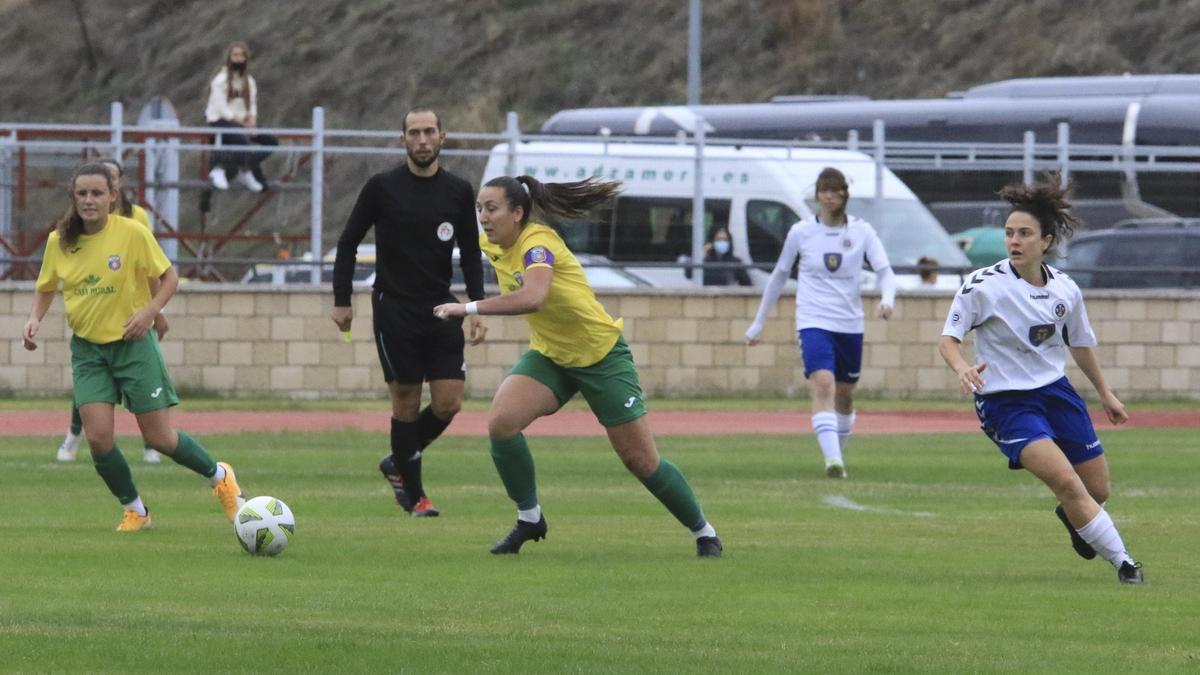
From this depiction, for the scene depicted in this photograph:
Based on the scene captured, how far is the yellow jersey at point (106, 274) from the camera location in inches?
423

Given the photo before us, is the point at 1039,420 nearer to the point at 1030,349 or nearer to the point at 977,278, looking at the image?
the point at 1030,349

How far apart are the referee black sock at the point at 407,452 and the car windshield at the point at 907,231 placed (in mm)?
13390

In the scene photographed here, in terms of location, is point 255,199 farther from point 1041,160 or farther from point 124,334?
point 124,334

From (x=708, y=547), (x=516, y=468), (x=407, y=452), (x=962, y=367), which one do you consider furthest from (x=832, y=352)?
(x=962, y=367)

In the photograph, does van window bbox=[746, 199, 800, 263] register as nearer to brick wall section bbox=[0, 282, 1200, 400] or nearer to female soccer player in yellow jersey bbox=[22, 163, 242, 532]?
brick wall section bbox=[0, 282, 1200, 400]

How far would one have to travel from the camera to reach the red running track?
778 inches

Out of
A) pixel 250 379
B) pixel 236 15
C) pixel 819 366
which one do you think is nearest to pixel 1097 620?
pixel 819 366

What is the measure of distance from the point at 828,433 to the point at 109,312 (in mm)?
5830

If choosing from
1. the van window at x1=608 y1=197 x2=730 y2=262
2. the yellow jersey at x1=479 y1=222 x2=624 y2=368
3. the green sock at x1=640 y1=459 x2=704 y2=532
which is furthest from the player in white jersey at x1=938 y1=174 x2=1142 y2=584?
the van window at x1=608 y1=197 x2=730 y2=262

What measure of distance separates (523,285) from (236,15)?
162ft

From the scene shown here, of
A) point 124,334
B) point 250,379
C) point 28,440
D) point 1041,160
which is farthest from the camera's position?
point 1041,160

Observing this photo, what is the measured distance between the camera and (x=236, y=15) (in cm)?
5744

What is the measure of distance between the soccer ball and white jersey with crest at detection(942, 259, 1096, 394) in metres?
3.16

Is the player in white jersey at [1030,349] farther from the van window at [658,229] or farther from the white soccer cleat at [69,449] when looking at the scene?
the van window at [658,229]
